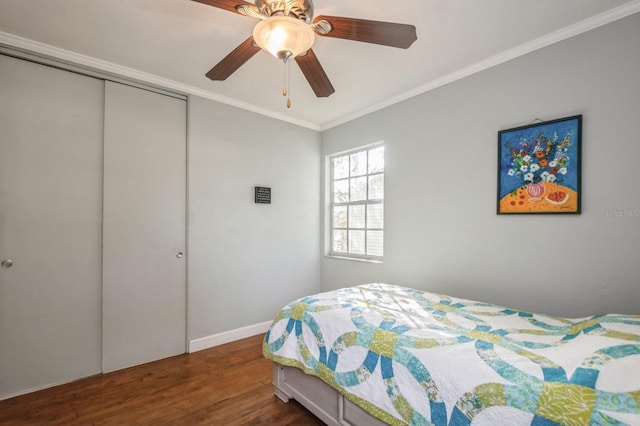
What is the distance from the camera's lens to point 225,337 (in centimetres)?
312

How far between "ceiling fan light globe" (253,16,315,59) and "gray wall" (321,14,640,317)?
1740 mm

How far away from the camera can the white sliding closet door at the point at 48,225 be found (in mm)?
2152

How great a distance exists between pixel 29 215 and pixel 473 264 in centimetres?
349

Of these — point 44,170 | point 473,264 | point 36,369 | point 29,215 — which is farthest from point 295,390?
point 44,170

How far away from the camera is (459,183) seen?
2.59m

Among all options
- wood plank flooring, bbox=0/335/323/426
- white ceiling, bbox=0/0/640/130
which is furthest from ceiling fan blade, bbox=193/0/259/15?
wood plank flooring, bbox=0/335/323/426

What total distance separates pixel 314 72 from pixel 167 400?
2.45m

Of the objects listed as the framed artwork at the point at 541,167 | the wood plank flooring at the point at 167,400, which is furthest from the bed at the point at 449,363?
the framed artwork at the point at 541,167

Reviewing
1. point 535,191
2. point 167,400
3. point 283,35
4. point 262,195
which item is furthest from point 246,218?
point 535,191

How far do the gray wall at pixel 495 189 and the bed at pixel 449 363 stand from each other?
1.28 ft

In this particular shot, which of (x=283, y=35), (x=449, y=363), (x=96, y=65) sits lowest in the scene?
(x=449, y=363)

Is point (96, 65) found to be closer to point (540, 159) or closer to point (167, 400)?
point (167, 400)

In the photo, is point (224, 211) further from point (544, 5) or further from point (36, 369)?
point (544, 5)

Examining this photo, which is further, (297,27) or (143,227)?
(143,227)
